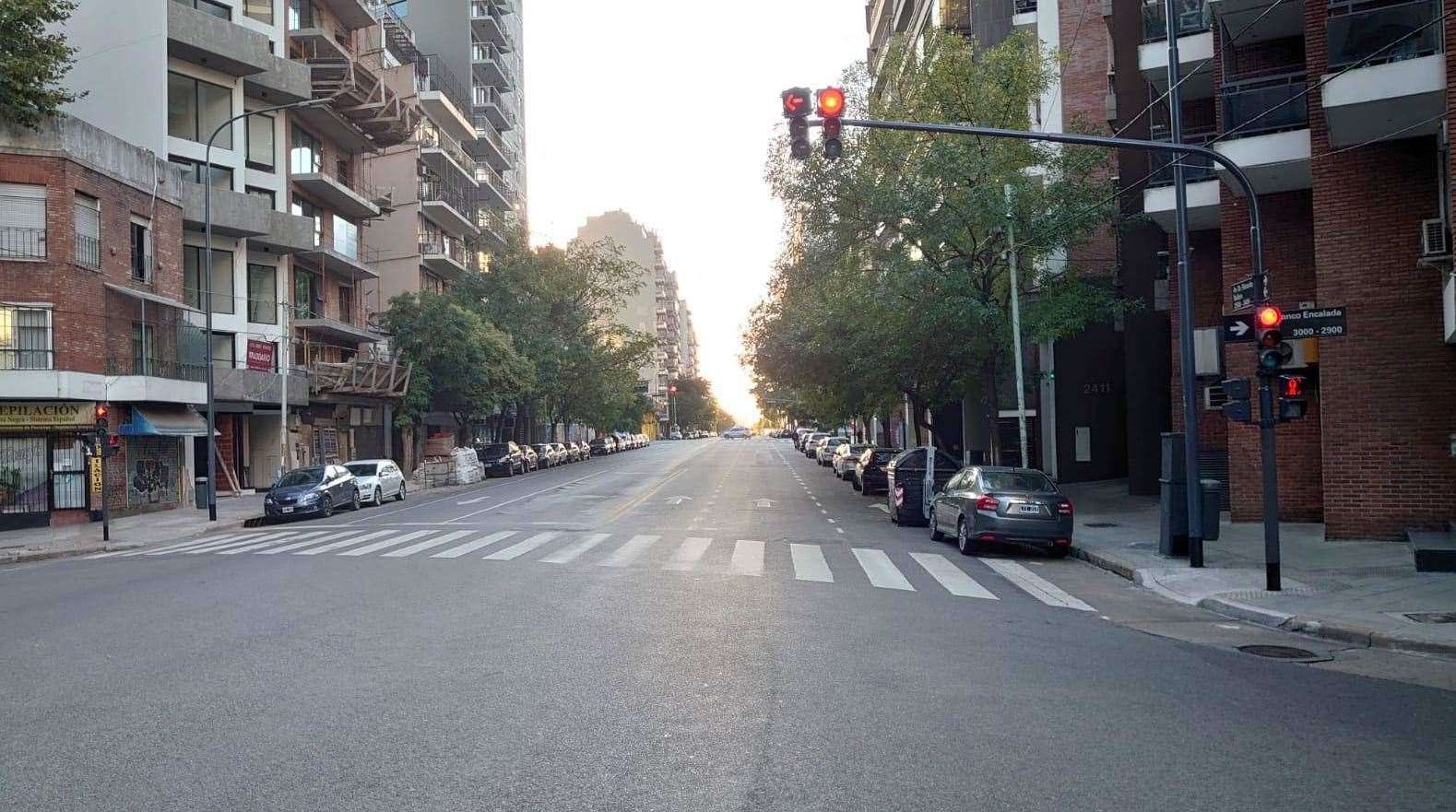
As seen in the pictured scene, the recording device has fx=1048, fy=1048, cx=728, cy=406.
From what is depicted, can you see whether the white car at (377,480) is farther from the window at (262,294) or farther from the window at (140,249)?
the window at (262,294)

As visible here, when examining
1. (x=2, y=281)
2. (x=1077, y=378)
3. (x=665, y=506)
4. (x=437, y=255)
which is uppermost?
(x=437, y=255)

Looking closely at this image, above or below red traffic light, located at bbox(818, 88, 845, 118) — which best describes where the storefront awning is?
below

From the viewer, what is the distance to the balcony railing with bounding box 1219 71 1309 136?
17594 millimetres

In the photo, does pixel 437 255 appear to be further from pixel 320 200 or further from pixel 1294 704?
pixel 1294 704

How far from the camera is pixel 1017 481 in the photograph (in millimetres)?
16938

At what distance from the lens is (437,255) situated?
182 ft

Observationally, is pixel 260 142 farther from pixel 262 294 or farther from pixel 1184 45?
pixel 1184 45

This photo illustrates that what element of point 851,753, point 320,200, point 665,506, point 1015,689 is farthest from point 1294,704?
point 320,200

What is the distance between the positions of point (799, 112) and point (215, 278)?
30.7 meters

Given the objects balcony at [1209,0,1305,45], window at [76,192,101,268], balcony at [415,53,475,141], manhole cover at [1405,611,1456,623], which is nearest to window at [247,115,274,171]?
window at [76,192,101,268]

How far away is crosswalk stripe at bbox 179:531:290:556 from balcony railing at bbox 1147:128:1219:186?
18.7m

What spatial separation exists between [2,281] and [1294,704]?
95.9 ft

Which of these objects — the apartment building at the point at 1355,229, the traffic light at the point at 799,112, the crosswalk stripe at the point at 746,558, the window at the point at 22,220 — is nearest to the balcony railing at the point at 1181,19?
the apartment building at the point at 1355,229

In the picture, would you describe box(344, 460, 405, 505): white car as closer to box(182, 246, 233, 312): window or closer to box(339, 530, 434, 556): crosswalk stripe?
box(182, 246, 233, 312): window
